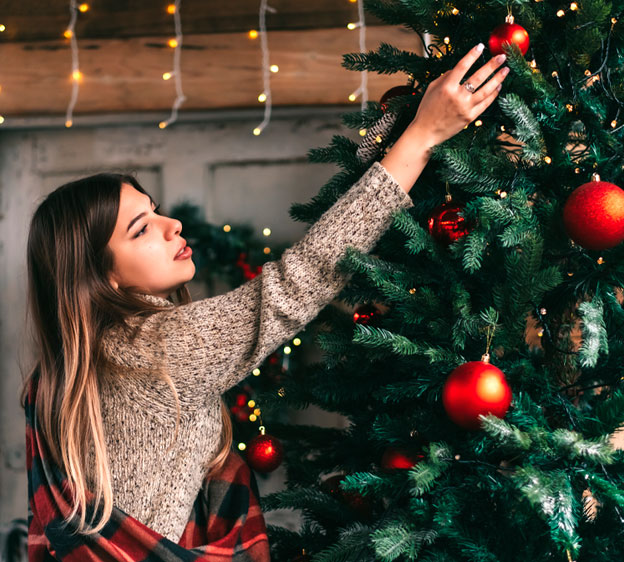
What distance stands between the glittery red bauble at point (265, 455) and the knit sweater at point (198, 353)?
99 mm

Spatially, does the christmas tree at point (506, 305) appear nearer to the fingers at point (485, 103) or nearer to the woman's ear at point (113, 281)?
the fingers at point (485, 103)

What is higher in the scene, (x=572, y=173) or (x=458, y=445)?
(x=572, y=173)

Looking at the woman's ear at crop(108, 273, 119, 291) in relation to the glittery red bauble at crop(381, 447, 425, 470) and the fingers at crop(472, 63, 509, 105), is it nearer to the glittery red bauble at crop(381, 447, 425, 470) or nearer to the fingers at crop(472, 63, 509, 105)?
the glittery red bauble at crop(381, 447, 425, 470)

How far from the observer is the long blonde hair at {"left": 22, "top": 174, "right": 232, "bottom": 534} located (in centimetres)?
112

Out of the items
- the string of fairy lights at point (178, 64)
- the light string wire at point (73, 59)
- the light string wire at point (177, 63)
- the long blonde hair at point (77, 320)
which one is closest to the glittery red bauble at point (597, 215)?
the long blonde hair at point (77, 320)

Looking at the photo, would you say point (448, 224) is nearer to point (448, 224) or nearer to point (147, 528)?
point (448, 224)

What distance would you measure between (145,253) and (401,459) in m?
0.69

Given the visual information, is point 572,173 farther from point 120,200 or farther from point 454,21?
point 120,200

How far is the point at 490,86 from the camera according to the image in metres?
0.87

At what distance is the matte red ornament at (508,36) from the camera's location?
2.73ft

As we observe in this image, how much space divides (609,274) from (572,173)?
0.17m

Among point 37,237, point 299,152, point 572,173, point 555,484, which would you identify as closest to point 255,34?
point 299,152

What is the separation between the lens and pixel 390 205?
37.7 inches

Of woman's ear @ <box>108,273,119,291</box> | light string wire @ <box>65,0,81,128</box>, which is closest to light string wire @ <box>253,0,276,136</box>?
light string wire @ <box>65,0,81,128</box>
